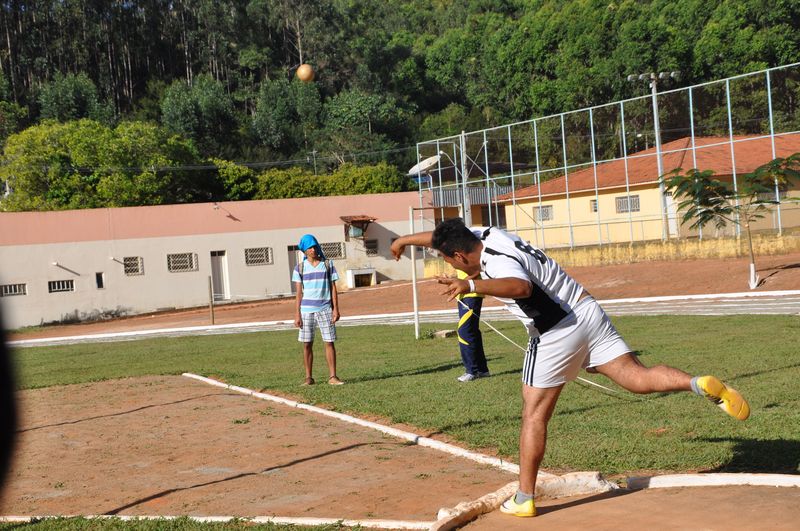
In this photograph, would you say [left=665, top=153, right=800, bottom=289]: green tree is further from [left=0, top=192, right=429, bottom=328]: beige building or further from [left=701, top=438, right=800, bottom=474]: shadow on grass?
[left=0, top=192, right=429, bottom=328]: beige building

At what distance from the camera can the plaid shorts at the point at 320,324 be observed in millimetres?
12633

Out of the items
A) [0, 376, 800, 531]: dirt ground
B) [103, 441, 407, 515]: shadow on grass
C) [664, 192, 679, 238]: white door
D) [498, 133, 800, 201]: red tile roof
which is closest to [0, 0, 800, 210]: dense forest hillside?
[498, 133, 800, 201]: red tile roof

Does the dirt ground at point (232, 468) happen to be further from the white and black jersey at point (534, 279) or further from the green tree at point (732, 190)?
the green tree at point (732, 190)

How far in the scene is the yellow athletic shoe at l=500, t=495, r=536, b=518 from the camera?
589 cm

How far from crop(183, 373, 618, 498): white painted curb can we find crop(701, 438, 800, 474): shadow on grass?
1.14 metres

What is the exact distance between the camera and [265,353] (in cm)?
1967

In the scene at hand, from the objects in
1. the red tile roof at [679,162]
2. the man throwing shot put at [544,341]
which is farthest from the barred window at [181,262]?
the man throwing shot put at [544,341]

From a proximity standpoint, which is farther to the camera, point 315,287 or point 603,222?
point 603,222

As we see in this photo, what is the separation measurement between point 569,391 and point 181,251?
132 feet

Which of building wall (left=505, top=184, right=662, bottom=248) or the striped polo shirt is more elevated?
building wall (left=505, top=184, right=662, bottom=248)

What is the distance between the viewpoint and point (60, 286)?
46188 millimetres

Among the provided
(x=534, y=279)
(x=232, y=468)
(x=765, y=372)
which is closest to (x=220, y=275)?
(x=765, y=372)

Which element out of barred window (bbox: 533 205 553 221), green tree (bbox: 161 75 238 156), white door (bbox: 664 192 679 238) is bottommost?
white door (bbox: 664 192 679 238)

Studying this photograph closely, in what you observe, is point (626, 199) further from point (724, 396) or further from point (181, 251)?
point (724, 396)
